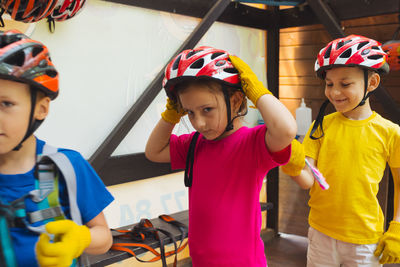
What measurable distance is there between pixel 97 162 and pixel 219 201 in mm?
1467

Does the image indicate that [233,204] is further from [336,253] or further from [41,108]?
[336,253]

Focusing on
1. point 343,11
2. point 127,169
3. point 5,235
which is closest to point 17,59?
point 5,235

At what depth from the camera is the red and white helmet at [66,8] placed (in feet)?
6.35

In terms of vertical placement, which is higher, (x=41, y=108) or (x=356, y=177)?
(x=41, y=108)

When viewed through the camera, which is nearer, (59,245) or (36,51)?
(59,245)

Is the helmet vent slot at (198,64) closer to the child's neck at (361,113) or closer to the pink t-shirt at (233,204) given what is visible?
the pink t-shirt at (233,204)

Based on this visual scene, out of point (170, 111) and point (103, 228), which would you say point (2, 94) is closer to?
point (103, 228)

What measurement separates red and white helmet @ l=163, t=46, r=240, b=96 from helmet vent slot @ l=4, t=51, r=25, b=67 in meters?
0.58

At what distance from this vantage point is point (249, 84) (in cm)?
145

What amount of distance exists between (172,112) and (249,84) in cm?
→ 45

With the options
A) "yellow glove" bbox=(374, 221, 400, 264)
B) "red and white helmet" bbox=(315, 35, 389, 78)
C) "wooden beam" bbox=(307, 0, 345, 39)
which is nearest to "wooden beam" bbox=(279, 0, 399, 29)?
"wooden beam" bbox=(307, 0, 345, 39)

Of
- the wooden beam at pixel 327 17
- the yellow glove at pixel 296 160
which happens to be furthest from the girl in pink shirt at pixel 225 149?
the wooden beam at pixel 327 17

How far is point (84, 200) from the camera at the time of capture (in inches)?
49.4

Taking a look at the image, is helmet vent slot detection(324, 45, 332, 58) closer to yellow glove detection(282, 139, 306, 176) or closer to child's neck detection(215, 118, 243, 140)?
yellow glove detection(282, 139, 306, 176)
